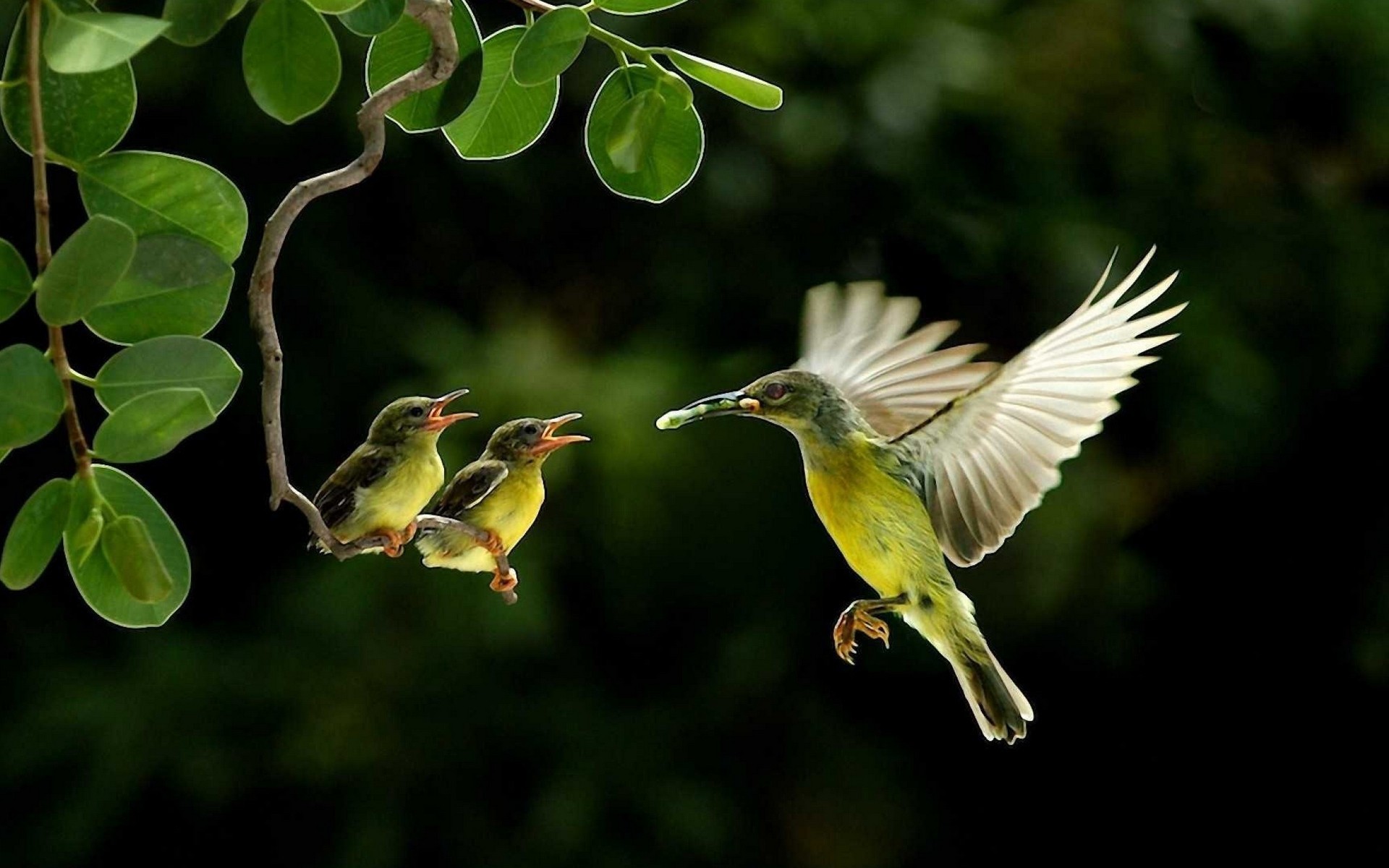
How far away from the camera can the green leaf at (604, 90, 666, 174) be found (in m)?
0.84

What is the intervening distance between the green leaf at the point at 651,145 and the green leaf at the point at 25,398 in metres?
0.31

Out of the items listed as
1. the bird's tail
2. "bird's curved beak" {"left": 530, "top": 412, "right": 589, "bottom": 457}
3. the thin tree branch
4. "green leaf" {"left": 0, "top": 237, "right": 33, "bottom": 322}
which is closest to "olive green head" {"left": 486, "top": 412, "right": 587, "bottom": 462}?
"bird's curved beak" {"left": 530, "top": 412, "right": 589, "bottom": 457}

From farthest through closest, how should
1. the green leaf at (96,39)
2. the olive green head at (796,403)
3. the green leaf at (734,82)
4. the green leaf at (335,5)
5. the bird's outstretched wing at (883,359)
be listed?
the bird's outstretched wing at (883,359)
the olive green head at (796,403)
the green leaf at (734,82)
the green leaf at (335,5)
the green leaf at (96,39)

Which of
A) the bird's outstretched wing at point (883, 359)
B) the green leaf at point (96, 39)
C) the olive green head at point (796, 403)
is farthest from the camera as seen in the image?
the bird's outstretched wing at point (883, 359)

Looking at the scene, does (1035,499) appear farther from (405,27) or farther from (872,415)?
(405,27)

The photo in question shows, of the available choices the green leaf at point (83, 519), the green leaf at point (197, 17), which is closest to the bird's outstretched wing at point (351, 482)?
the green leaf at point (83, 519)

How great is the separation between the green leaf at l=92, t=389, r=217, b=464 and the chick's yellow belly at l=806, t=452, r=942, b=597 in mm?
402

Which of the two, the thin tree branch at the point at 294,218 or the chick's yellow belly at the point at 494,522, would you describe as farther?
the chick's yellow belly at the point at 494,522

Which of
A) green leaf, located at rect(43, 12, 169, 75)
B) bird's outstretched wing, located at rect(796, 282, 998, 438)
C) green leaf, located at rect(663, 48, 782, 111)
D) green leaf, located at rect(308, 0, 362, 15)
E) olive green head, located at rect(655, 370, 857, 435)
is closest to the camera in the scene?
green leaf, located at rect(43, 12, 169, 75)

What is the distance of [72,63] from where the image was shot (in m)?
0.64

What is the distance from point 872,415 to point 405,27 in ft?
1.57

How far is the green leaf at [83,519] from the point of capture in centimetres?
74

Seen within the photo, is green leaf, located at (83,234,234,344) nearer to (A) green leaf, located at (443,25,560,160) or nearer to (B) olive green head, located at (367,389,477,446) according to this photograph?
(B) olive green head, located at (367,389,477,446)

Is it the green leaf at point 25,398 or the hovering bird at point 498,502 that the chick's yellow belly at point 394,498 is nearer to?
the hovering bird at point 498,502
